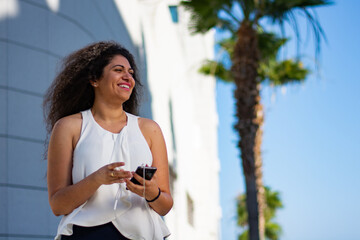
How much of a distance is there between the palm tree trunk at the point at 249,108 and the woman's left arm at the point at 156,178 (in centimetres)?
876

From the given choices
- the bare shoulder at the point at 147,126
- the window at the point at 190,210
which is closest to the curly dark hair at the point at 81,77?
the bare shoulder at the point at 147,126

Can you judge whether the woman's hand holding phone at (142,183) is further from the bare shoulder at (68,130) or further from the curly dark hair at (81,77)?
the curly dark hair at (81,77)

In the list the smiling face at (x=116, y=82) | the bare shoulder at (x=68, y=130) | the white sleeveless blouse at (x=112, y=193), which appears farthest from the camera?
the smiling face at (x=116, y=82)

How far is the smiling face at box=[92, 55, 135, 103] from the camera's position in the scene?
234 centimetres

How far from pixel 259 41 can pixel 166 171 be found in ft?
36.0

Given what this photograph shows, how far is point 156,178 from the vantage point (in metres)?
2.17

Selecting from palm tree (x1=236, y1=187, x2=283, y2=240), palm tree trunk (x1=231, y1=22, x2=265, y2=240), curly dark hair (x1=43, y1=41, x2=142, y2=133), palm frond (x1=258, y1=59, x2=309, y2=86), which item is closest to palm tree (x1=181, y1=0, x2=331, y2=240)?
palm tree trunk (x1=231, y1=22, x2=265, y2=240)

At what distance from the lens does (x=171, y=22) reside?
53.6ft

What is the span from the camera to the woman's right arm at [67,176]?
200 centimetres

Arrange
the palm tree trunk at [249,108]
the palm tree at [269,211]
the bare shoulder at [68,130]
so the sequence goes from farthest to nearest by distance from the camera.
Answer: the palm tree at [269,211] → the palm tree trunk at [249,108] → the bare shoulder at [68,130]

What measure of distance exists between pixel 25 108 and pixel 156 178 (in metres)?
4.84

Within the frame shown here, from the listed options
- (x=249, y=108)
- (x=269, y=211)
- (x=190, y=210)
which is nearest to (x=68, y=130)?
(x=249, y=108)

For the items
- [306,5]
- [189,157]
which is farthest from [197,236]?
[306,5]

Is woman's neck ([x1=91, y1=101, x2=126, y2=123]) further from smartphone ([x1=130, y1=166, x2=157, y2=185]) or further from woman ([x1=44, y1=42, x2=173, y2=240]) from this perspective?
smartphone ([x1=130, y1=166, x2=157, y2=185])
